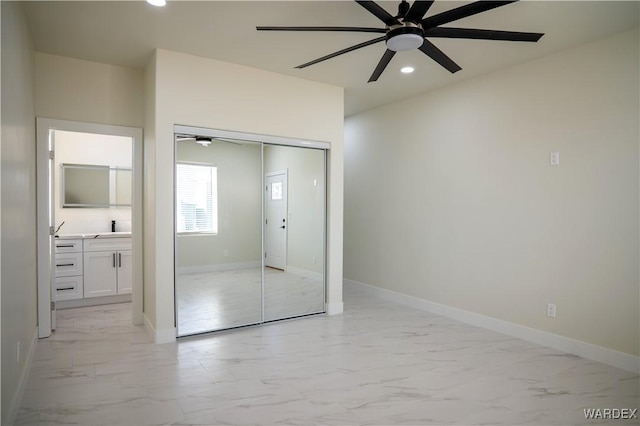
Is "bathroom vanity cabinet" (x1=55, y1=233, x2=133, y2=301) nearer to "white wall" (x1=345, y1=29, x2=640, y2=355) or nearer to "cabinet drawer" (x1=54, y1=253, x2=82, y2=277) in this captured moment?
"cabinet drawer" (x1=54, y1=253, x2=82, y2=277)

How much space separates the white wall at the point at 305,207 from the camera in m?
4.65

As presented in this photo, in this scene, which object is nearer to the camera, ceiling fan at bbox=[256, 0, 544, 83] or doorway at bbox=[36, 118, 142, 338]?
ceiling fan at bbox=[256, 0, 544, 83]

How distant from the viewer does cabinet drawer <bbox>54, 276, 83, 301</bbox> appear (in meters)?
4.91

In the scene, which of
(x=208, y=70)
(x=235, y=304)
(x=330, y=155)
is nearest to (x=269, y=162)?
(x=330, y=155)

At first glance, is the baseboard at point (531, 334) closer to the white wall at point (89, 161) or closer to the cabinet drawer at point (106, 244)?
the cabinet drawer at point (106, 244)

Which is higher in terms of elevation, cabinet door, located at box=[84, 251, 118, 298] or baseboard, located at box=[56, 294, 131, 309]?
cabinet door, located at box=[84, 251, 118, 298]

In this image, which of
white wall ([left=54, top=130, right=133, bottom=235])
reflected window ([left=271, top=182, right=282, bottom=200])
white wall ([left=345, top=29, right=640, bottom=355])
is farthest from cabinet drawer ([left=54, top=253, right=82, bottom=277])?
white wall ([left=345, top=29, right=640, bottom=355])

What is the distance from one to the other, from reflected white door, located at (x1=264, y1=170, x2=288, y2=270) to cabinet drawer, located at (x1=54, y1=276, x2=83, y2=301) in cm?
265

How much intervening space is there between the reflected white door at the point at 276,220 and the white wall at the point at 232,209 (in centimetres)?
11

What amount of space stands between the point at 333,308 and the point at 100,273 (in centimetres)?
320

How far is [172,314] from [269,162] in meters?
1.95

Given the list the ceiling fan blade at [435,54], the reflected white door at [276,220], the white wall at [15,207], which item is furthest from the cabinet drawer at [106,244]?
the ceiling fan blade at [435,54]

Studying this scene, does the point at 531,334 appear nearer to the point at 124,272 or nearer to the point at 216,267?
the point at 216,267

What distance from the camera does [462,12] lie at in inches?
88.3
